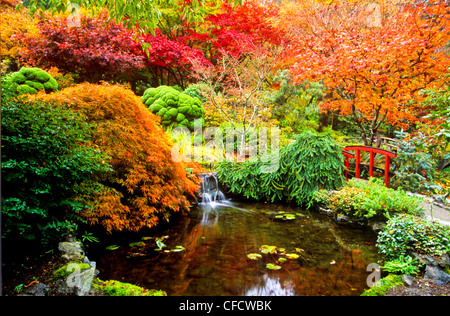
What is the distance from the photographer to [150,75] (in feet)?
42.2

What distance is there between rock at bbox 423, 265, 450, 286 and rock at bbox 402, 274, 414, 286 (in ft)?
0.46

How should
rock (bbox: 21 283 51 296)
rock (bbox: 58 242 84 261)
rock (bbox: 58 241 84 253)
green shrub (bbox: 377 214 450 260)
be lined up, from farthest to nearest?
green shrub (bbox: 377 214 450 260) → rock (bbox: 58 241 84 253) → rock (bbox: 58 242 84 261) → rock (bbox: 21 283 51 296)

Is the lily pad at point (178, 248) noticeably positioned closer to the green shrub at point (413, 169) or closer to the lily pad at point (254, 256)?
the lily pad at point (254, 256)

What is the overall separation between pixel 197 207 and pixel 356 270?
12.5 feet

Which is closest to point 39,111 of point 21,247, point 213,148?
point 21,247

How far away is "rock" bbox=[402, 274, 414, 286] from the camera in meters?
2.85

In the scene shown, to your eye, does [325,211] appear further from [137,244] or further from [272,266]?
[137,244]

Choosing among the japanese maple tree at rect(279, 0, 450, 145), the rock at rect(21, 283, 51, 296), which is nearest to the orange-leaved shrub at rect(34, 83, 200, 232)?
the rock at rect(21, 283, 51, 296)

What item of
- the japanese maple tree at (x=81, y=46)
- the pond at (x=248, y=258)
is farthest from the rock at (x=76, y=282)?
the japanese maple tree at (x=81, y=46)

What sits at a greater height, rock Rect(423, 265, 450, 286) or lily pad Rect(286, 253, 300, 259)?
rock Rect(423, 265, 450, 286)

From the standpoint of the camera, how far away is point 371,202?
4.82m

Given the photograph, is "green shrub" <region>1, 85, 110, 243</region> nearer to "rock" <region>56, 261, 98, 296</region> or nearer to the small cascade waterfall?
"rock" <region>56, 261, 98, 296</region>

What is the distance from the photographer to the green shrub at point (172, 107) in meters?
9.11

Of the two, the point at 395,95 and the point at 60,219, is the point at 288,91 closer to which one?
the point at 395,95
